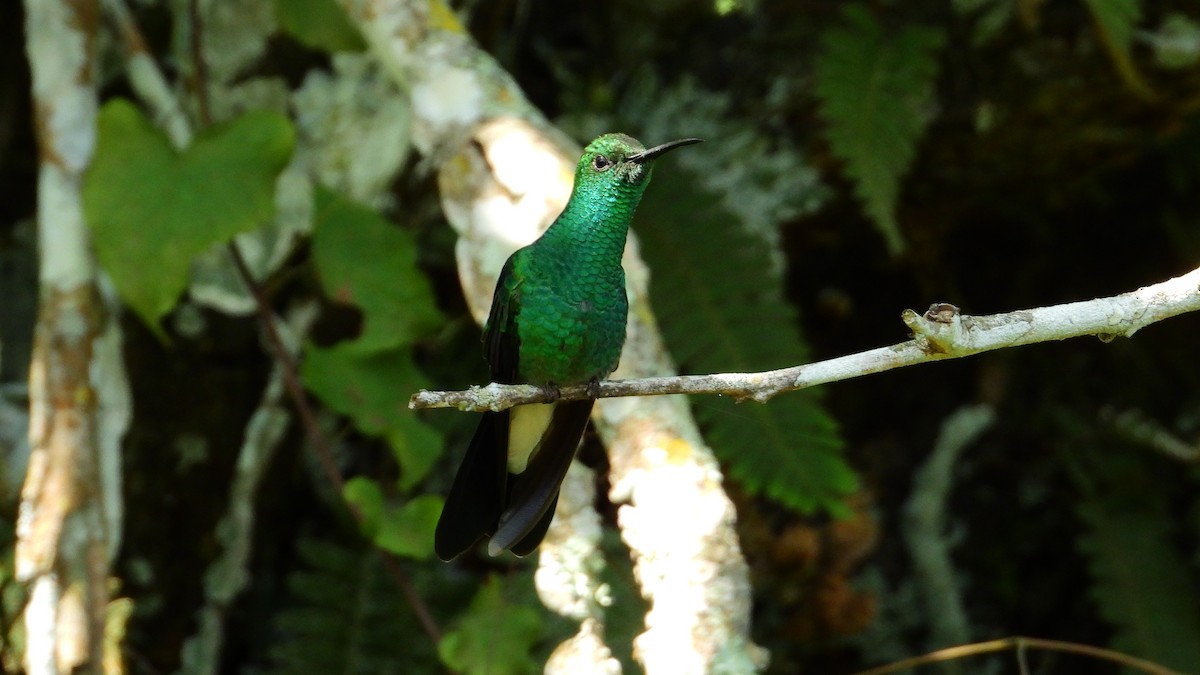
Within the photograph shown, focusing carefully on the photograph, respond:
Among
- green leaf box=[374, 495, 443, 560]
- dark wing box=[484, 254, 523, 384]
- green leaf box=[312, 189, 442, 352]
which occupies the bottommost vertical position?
green leaf box=[374, 495, 443, 560]

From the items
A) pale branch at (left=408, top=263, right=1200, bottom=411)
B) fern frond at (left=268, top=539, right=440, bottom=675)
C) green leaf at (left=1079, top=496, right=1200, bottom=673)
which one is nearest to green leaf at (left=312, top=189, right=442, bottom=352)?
fern frond at (left=268, top=539, right=440, bottom=675)

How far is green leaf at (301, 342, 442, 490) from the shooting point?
259 cm

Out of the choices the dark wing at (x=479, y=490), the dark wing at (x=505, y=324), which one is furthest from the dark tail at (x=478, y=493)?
the dark wing at (x=505, y=324)

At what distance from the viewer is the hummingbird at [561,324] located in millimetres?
2059

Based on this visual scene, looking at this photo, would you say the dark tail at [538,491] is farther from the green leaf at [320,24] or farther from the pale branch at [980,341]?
the green leaf at [320,24]

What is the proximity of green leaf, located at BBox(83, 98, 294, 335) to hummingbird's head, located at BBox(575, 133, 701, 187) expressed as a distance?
2.49 feet

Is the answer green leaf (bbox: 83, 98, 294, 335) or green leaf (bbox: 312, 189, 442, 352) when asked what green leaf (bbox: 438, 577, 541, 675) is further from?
green leaf (bbox: 83, 98, 294, 335)

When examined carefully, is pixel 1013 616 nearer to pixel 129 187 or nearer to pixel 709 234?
pixel 709 234

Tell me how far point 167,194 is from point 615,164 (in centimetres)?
101

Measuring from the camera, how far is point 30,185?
351 cm

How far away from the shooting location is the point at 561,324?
6.87 ft

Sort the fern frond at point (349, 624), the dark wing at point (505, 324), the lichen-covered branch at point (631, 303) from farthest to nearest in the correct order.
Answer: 1. the fern frond at point (349, 624)
2. the dark wing at point (505, 324)
3. the lichen-covered branch at point (631, 303)

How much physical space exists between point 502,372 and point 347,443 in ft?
5.57

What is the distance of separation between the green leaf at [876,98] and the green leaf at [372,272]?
1.20 meters
